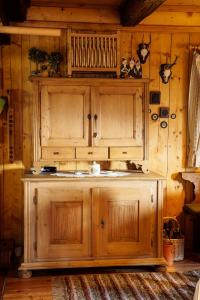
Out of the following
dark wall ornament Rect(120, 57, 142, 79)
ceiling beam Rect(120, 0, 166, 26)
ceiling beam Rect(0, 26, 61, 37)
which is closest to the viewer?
ceiling beam Rect(0, 26, 61, 37)

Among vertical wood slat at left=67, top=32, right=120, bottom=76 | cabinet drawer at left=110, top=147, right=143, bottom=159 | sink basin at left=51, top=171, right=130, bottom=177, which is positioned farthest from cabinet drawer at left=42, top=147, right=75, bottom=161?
vertical wood slat at left=67, top=32, right=120, bottom=76

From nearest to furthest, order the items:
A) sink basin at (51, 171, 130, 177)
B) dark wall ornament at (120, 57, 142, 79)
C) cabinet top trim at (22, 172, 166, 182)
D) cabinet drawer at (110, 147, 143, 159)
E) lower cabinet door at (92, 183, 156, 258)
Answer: cabinet top trim at (22, 172, 166, 182)
lower cabinet door at (92, 183, 156, 258)
sink basin at (51, 171, 130, 177)
cabinet drawer at (110, 147, 143, 159)
dark wall ornament at (120, 57, 142, 79)

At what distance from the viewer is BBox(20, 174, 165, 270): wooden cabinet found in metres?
3.79

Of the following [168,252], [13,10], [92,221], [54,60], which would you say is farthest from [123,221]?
[13,10]

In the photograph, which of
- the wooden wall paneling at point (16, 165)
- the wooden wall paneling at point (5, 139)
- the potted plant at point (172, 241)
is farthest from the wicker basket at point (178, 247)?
the wooden wall paneling at point (5, 139)

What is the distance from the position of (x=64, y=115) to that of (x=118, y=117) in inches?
19.8

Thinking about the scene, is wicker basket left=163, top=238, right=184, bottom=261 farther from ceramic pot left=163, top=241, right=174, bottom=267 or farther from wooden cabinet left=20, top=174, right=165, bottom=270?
wooden cabinet left=20, top=174, right=165, bottom=270

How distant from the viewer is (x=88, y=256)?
3.87 m

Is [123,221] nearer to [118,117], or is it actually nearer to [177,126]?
[118,117]

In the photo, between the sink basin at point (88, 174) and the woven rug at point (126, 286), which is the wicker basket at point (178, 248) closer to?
the woven rug at point (126, 286)

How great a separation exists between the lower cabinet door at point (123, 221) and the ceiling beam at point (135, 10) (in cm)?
148

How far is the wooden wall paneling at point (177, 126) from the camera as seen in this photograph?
4.54 m

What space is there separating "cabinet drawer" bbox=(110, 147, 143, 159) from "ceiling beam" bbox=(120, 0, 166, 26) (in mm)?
1177

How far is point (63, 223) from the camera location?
12.6ft
